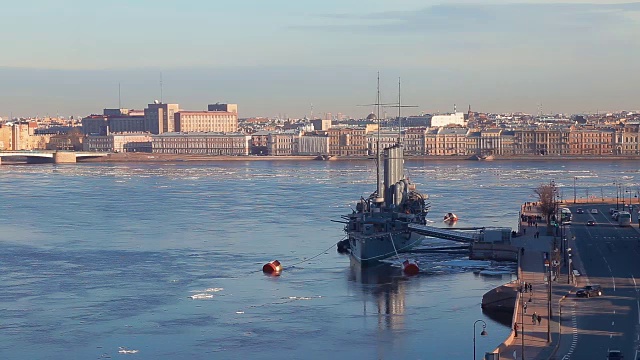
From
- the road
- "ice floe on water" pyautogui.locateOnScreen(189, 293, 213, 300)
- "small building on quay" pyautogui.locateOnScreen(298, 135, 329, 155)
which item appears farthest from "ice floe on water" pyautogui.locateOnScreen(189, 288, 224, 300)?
"small building on quay" pyautogui.locateOnScreen(298, 135, 329, 155)

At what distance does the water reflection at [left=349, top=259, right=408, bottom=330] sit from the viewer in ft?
47.2

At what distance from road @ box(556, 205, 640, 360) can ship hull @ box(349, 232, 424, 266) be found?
8.53 ft

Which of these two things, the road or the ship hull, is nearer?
the road

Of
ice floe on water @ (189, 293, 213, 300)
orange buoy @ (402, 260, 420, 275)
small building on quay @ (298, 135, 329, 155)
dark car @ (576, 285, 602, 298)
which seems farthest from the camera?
small building on quay @ (298, 135, 329, 155)

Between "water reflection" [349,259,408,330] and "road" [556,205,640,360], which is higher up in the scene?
"road" [556,205,640,360]

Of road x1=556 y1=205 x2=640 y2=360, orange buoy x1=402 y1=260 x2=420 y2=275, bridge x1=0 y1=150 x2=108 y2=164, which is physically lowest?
bridge x1=0 y1=150 x2=108 y2=164

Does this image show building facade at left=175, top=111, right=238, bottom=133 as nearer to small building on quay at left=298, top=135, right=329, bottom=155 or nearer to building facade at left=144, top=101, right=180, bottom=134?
building facade at left=144, top=101, right=180, bottom=134

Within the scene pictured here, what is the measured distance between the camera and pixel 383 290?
16.5 m

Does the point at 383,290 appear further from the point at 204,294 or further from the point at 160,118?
the point at 160,118

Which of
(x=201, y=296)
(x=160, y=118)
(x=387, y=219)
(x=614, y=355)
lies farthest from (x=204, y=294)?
(x=160, y=118)

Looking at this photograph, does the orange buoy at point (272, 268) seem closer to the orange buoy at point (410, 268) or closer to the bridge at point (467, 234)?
the orange buoy at point (410, 268)

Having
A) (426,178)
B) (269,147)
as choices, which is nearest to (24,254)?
(426,178)

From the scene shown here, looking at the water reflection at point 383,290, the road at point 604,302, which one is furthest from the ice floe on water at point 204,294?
the road at point 604,302

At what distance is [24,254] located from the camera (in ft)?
65.7
